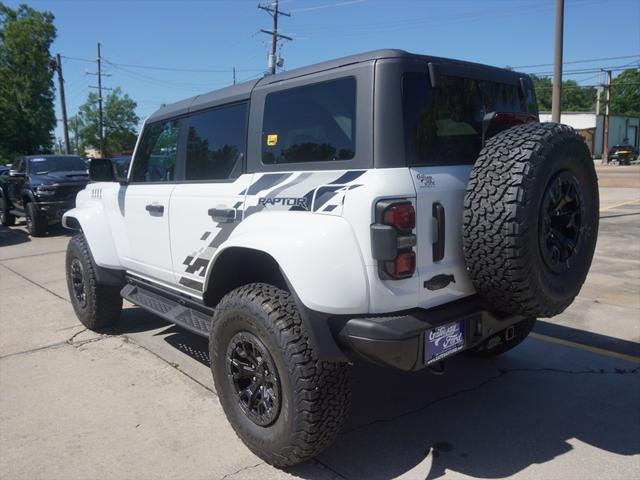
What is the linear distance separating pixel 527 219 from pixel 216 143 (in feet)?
6.91

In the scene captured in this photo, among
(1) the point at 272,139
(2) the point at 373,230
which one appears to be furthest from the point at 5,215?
(2) the point at 373,230

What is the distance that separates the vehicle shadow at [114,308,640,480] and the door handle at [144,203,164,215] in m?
1.30

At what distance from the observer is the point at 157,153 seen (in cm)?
425

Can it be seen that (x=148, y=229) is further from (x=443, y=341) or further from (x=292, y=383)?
(x=443, y=341)

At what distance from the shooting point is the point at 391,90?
98.5 inches

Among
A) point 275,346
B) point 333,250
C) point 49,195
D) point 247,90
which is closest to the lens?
point 333,250

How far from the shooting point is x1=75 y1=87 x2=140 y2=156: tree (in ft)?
183

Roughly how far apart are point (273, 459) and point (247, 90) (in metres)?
2.17

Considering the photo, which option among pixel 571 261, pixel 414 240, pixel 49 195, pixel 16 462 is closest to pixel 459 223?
pixel 414 240

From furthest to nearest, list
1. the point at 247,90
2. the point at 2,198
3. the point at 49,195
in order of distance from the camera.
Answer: the point at 2,198
the point at 49,195
the point at 247,90

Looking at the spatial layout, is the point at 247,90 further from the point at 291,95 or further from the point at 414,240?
the point at 414,240

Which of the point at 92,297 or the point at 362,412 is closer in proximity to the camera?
the point at 362,412

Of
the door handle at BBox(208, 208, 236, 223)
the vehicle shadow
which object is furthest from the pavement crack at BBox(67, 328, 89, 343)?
the door handle at BBox(208, 208, 236, 223)

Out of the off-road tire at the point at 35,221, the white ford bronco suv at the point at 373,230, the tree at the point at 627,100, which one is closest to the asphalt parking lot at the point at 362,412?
the white ford bronco suv at the point at 373,230
